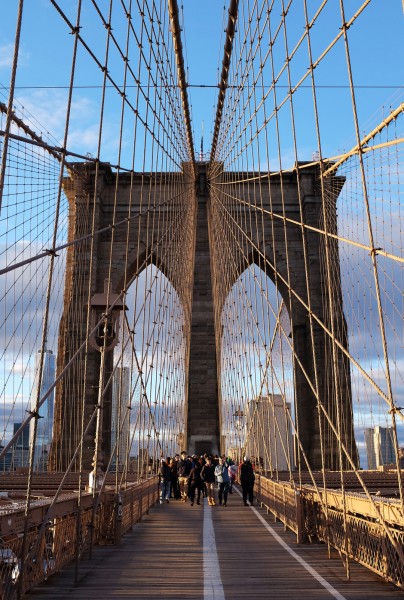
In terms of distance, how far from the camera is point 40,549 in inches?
174

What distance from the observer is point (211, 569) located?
525 centimetres

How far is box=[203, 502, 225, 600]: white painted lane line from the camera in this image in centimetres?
428

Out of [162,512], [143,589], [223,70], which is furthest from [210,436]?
[143,589]

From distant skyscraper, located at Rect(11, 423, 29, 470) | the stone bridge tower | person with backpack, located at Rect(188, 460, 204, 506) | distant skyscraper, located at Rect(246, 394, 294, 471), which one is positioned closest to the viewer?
distant skyscraper, located at Rect(11, 423, 29, 470)

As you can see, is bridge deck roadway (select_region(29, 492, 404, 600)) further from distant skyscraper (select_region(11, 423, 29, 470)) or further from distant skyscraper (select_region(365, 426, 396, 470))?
distant skyscraper (select_region(365, 426, 396, 470))

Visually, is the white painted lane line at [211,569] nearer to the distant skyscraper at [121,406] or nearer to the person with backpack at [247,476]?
the distant skyscraper at [121,406]

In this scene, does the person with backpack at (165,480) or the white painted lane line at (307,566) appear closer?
A: the white painted lane line at (307,566)

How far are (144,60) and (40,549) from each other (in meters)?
11.1

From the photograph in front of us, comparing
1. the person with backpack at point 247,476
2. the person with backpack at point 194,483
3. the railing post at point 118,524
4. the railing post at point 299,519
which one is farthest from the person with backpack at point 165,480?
the railing post at point 299,519

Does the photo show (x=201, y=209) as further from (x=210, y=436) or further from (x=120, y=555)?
(x=120, y=555)

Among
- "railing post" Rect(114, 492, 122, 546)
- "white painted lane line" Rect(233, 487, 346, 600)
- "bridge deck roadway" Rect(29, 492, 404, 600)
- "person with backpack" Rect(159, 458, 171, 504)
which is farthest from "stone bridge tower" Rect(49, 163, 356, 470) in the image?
"railing post" Rect(114, 492, 122, 546)

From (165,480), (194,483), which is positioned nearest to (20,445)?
(165,480)

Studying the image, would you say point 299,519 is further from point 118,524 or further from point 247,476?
point 247,476

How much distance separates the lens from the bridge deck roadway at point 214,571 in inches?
167
